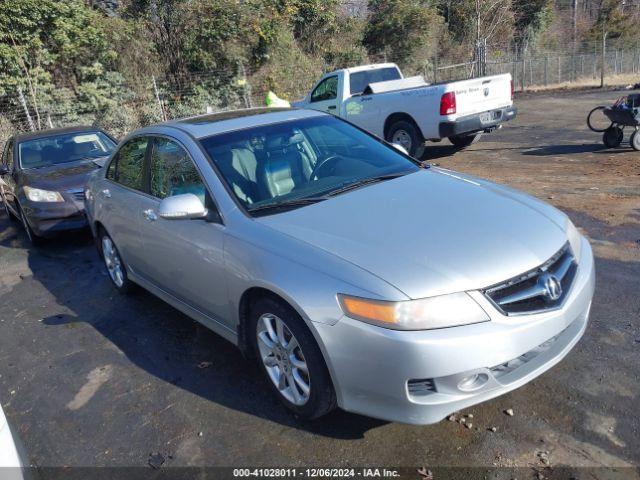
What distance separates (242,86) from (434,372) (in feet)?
59.5

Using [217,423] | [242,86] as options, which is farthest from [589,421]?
[242,86]

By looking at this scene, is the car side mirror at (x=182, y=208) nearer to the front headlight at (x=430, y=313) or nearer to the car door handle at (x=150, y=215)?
the car door handle at (x=150, y=215)

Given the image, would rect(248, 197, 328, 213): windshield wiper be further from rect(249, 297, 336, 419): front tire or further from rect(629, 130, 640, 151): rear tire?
rect(629, 130, 640, 151): rear tire

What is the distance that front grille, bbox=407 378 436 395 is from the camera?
8.15 feet

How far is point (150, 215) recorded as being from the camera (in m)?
4.01

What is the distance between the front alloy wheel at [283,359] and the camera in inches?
114

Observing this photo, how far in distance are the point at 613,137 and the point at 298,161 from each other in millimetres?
7766

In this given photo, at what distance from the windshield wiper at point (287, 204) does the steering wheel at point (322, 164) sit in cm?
39

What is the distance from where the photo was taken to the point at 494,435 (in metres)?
2.81

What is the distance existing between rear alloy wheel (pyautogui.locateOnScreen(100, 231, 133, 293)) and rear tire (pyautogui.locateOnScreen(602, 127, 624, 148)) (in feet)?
27.7

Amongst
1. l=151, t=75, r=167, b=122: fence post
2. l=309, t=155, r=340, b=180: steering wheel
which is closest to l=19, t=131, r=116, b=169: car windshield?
l=309, t=155, r=340, b=180: steering wheel

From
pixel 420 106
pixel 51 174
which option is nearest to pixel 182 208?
pixel 51 174

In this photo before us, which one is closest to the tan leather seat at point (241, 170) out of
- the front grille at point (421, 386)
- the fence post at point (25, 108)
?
the front grille at point (421, 386)

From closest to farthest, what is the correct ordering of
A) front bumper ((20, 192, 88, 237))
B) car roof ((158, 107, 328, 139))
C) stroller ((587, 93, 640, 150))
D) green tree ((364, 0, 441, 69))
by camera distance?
1. car roof ((158, 107, 328, 139))
2. front bumper ((20, 192, 88, 237))
3. stroller ((587, 93, 640, 150))
4. green tree ((364, 0, 441, 69))
